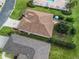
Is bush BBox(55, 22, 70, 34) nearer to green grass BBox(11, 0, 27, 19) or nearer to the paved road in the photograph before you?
green grass BBox(11, 0, 27, 19)

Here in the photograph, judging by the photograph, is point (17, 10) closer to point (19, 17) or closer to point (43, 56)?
point (19, 17)

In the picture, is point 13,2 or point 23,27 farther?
point 13,2

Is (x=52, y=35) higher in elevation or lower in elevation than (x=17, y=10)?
lower

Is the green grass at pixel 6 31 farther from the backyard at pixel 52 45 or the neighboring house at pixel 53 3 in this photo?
the neighboring house at pixel 53 3

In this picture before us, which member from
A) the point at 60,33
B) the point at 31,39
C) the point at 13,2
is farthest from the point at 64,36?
the point at 13,2

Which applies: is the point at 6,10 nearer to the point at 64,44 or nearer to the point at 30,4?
the point at 30,4

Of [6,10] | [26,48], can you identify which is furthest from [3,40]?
[6,10]

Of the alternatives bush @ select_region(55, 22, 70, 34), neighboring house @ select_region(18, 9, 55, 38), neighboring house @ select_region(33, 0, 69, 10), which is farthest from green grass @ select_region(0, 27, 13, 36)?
neighboring house @ select_region(33, 0, 69, 10)

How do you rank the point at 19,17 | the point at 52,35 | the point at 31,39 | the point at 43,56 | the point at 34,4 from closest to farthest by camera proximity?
the point at 43,56
the point at 31,39
the point at 52,35
the point at 19,17
the point at 34,4

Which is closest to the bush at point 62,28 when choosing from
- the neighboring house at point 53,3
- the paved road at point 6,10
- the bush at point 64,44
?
the bush at point 64,44
